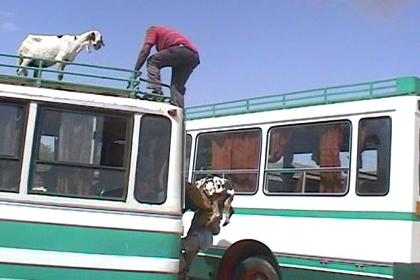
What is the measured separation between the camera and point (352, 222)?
25.4 ft


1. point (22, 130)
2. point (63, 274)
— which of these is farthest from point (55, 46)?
point (63, 274)

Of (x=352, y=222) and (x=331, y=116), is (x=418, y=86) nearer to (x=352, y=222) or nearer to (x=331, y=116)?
(x=331, y=116)

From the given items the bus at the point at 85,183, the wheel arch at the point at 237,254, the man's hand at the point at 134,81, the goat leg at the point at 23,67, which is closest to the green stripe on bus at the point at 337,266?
the wheel arch at the point at 237,254

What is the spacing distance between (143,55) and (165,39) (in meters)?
0.28

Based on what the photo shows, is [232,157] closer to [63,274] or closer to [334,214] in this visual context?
[334,214]

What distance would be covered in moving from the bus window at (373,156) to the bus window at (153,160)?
8.47 ft

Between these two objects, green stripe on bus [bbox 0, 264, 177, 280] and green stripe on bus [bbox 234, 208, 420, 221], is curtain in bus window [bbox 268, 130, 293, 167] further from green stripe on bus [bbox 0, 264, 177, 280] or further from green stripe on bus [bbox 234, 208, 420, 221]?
green stripe on bus [bbox 0, 264, 177, 280]

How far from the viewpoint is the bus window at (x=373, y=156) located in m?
Result: 7.58

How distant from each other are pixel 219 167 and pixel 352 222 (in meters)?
2.32

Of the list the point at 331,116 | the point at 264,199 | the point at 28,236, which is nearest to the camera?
the point at 28,236

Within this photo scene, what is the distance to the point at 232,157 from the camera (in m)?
9.42

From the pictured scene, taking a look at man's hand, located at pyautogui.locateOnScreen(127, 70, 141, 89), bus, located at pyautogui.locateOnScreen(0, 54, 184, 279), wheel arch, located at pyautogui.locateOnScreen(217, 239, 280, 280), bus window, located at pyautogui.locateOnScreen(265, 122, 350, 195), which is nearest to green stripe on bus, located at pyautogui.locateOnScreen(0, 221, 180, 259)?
bus, located at pyautogui.locateOnScreen(0, 54, 184, 279)

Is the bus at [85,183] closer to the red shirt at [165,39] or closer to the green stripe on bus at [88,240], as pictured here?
the green stripe on bus at [88,240]

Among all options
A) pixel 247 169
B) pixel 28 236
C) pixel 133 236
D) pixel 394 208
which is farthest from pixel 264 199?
pixel 28 236
